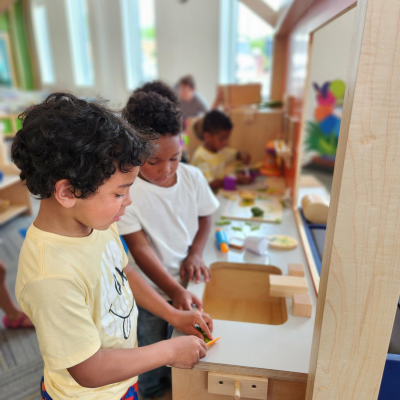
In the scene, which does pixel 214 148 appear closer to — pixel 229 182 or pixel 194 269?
pixel 229 182

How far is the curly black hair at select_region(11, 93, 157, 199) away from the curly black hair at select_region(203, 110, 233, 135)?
4.35ft

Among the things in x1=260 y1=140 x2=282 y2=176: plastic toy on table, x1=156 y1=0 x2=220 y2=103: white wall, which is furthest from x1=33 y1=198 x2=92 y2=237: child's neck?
x1=156 y1=0 x2=220 y2=103: white wall

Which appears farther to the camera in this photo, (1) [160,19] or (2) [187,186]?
(1) [160,19]

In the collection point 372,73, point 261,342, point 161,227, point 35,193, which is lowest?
point 261,342

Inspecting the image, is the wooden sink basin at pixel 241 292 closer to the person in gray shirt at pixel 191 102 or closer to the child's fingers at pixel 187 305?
the child's fingers at pixel 187 305

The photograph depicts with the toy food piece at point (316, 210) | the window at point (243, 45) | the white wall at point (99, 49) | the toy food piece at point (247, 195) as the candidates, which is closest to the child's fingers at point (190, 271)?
the toy food piece at point (316, 210)

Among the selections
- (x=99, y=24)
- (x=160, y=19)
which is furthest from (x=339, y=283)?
(x=99, y=24)

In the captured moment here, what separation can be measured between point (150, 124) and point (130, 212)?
0.80 feet

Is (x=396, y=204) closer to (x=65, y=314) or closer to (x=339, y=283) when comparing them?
(x=339, y=283)

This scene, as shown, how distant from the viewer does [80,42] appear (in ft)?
20.8

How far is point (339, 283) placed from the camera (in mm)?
483

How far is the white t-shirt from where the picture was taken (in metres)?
0.95

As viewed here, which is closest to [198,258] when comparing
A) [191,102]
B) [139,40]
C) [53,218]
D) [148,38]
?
[53,218]

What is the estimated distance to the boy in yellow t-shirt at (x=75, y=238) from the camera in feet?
1.68
